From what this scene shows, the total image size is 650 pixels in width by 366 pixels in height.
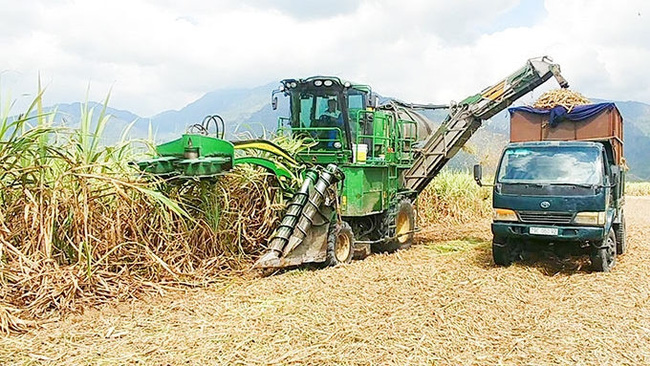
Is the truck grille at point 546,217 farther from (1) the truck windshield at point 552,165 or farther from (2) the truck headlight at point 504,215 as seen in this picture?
(1) the truck windshield at point 552,165

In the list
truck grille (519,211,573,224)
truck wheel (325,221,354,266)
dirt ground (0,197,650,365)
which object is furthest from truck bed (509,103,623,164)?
truck wheel (325,221,354,266)

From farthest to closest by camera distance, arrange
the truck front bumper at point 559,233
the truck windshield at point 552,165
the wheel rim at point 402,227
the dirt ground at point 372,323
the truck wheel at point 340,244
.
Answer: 1. the wheel rim at point 402,227
2. the truck wheel at point 340,244
3. the truck windshield at point 552,165
4. the truck front bumper at point 559,233
5. the dirt ground at point 372,323

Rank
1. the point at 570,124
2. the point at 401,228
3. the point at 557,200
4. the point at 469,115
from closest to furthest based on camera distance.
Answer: the point at 557,200, the point at 570,124, the point at 401,228, the point at 469,115

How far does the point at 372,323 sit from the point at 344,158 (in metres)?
4.25

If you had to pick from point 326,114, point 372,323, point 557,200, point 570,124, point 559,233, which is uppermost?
point 326,114

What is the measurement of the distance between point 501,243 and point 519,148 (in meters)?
1.43

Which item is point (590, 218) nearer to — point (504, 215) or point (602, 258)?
point (602, 258)

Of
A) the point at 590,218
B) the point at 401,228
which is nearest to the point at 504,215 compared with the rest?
the point at 590,218

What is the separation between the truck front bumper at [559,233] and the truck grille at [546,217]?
0.22ft

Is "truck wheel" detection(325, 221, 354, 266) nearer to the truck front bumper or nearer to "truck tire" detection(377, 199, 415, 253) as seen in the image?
"truck tire" detection(377, 199, 415, 253)

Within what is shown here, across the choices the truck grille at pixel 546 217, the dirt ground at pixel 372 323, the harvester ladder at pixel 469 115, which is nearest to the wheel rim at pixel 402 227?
the harvester ladder at pixel 469 115

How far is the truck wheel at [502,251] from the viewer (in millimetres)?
8219

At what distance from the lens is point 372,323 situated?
17.4 feet

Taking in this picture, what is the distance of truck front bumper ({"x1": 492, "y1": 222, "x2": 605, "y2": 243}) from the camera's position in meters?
7.54
